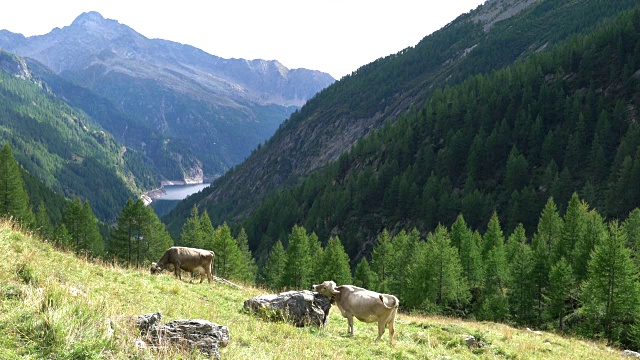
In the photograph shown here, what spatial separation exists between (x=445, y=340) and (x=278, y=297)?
7101 mm

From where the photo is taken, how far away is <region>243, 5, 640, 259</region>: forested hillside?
284ft

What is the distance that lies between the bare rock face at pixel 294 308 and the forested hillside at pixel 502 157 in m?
77.3

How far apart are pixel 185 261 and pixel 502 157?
9892 cm

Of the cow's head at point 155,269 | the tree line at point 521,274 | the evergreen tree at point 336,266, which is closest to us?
the cow's head at point 155,269

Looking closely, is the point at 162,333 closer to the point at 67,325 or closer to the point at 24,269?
the point at 67,325

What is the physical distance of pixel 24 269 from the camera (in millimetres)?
11000

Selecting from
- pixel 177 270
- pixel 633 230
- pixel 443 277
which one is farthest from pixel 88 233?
pixel 633 230

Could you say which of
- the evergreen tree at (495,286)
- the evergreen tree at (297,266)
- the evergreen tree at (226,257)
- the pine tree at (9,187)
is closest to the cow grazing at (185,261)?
the evergreen tree at (226,257)

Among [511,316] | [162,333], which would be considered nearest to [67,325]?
[162,333]

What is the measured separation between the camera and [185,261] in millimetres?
23547

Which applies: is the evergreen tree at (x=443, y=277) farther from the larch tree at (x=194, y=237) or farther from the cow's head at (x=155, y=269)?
the cow's head at (x=155, y=269)

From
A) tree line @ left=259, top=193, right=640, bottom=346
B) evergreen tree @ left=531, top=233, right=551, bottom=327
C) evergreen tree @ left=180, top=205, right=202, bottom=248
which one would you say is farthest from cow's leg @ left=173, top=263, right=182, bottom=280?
evergreen tree @ left=180, top=205, right=202, bottom=248

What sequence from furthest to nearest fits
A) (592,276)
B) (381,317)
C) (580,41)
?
1. (580,41)
2. (592,276)
3. (381,317)

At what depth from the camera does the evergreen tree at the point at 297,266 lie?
58.4 m
